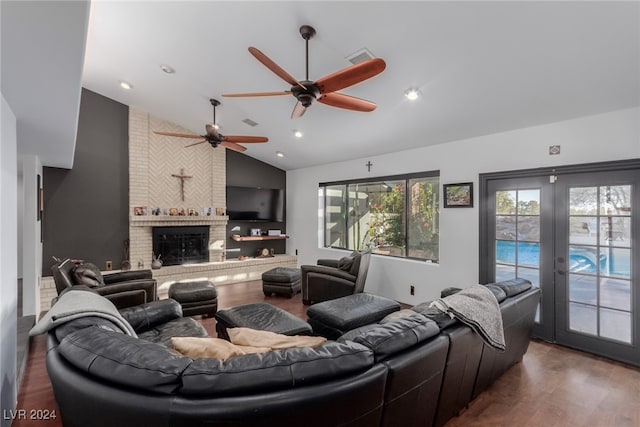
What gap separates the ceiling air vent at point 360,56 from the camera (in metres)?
2.85

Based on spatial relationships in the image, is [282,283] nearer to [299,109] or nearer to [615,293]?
[299,109]

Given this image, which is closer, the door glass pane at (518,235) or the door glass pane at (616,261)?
the door glass pane at (616,261)

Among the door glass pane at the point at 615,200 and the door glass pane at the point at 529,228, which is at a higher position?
the door glass pane at the point at 615,200

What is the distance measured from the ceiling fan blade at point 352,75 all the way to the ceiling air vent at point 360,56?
79 cm

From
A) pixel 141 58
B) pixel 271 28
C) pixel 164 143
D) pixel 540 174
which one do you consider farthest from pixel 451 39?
pixel 164 143

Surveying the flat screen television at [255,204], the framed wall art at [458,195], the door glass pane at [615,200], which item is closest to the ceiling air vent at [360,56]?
the framed wall art at [458,195]

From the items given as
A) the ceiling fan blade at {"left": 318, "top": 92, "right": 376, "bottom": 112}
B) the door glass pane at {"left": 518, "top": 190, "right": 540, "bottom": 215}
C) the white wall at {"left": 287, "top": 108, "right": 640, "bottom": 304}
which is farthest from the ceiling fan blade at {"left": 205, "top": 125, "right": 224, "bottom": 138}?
the door glass pane at {"left": 518, "top": 190, "right": 540, "bottom": 215}

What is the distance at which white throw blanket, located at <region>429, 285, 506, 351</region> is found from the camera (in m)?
1.93

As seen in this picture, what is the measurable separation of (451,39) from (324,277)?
11.2 ft

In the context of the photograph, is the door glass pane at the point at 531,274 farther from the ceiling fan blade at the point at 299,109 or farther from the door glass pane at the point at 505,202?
the ceiling fan blade at the point at 299,109

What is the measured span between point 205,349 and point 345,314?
1827mm

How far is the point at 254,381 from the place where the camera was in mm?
1158

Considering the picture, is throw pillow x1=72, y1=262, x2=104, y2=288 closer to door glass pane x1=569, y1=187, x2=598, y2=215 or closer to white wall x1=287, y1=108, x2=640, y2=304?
white wall x1=287, y1=108, x2=640, y2=304

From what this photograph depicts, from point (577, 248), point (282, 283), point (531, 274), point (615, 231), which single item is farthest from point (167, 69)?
point (615, 231)
